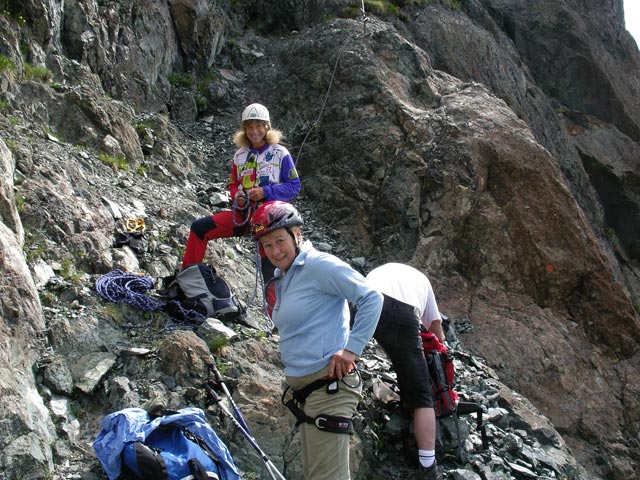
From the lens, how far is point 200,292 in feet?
22.5

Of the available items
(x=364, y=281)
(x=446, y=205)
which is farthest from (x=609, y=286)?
(x=364, y=281)

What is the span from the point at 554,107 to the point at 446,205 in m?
14.6

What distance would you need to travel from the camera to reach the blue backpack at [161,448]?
4.47 meters

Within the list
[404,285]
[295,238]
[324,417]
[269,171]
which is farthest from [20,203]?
[324,417]

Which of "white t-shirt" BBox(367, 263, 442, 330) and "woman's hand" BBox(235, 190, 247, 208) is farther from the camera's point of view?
"woman's hand" BBox(235, 190, 247, 208)

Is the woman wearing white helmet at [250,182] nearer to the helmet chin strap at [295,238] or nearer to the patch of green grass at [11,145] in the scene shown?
the patch of green grass at [11,145]

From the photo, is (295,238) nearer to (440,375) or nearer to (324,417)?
(324,417)

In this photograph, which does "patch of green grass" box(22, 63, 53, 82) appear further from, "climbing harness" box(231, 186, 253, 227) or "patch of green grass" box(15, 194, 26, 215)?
"climbing harness" box(231, 186, 253, 227)

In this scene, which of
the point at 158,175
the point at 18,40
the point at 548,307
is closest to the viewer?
the point at 18,40

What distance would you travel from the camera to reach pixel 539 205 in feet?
41.2

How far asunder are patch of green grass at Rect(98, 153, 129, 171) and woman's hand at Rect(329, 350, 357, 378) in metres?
7.10

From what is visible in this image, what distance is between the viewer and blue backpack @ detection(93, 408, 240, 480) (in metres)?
4.47

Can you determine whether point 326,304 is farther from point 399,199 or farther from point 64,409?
point 399,199

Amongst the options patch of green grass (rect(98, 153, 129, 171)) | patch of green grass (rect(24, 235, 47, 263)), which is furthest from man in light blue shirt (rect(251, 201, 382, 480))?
patch of green grass (rect(98, 153, 129, 171))
